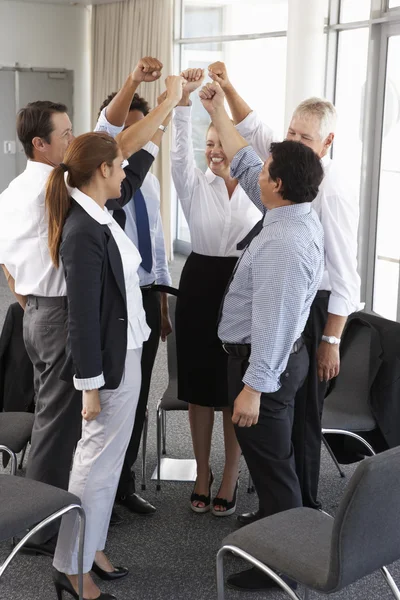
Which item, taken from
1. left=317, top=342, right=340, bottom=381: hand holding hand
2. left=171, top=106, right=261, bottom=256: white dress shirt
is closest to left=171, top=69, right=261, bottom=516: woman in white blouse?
left=171, top=106, right=261, bottom=256: white dress shirt

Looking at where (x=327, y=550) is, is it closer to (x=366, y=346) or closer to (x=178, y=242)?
(x=366, y=346)

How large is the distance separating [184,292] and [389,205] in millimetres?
3631

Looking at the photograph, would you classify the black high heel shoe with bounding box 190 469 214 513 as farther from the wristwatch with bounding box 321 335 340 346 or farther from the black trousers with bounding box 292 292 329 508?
the wristwatch with bounding box 321 335 340 346

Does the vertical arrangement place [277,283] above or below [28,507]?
above

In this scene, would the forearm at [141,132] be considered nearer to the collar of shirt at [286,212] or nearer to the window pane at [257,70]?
the collar of shirt at [286,212]

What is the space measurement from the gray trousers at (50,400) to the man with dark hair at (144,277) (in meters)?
0.49

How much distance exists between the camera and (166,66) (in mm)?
8805

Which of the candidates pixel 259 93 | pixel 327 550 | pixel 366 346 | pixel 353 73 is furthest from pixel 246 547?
pixel 259 93

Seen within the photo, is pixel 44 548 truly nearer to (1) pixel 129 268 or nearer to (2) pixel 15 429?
(2) pixel 15 429

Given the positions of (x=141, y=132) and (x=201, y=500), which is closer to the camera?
(x=141, y=132)

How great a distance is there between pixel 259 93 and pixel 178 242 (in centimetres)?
237

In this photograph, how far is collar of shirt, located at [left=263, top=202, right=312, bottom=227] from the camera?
234cm

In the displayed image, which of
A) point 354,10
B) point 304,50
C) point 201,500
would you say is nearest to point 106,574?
point 201,500

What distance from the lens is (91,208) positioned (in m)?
2.33
